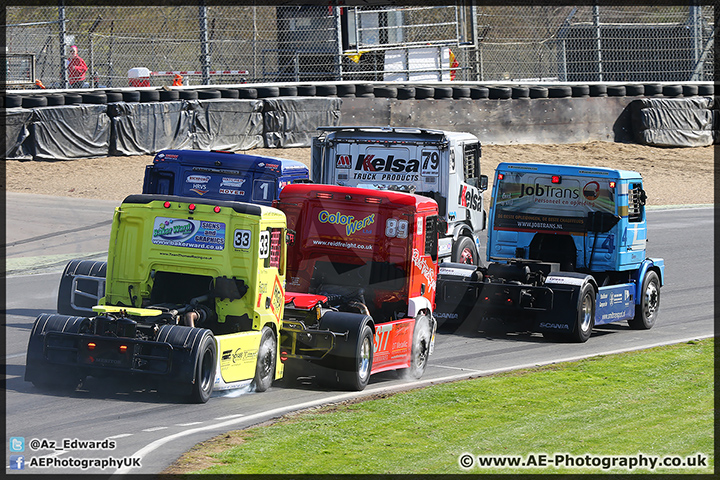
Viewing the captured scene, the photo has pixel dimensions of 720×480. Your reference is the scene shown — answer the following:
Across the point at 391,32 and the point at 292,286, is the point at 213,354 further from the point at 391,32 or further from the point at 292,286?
the point at 391,32

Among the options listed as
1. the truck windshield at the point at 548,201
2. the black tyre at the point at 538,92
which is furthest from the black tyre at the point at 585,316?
the black tyre at the point at 538,92

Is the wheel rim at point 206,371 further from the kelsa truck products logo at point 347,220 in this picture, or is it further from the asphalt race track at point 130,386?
the kelsa truck products logo at point 347,220

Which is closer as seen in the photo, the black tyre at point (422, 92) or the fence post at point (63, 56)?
the fence post at point (63, 56)

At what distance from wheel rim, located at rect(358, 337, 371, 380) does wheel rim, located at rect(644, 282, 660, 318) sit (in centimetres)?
635

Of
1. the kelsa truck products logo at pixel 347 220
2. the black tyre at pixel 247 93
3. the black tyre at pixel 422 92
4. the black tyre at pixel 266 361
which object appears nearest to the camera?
the black tyre at pixel 266 361

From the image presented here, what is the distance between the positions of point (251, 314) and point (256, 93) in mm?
15959

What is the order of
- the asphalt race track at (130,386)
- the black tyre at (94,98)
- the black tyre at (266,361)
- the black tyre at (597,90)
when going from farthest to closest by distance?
1. the black tyre at (597,90)
2. the black tyre at (94,98)
3. the black tyre at (266,361)
4. the asphalt race track at (130,386)

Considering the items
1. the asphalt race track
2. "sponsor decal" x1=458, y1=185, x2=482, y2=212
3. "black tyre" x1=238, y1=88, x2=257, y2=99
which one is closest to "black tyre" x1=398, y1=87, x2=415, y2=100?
"black tyre" x1=238, y1=88, x2=257, y2=99

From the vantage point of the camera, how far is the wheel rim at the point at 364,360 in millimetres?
10844

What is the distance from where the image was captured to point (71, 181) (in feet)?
76.0

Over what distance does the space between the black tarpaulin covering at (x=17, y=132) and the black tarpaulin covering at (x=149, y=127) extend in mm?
1937

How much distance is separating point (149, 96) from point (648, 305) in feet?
43.9

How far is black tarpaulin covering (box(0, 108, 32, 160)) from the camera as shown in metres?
22.5

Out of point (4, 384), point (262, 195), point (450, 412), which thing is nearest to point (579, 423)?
point (450, 412)
